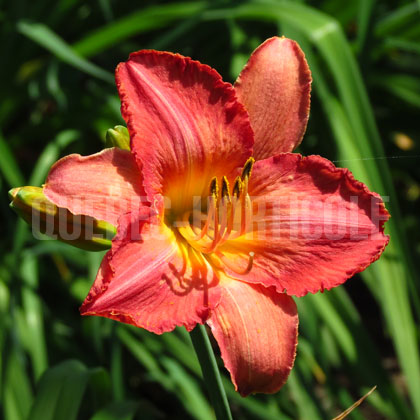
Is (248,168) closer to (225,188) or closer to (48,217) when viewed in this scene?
(225,188)

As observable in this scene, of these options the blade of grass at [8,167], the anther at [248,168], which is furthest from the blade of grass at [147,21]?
the anther at [248,168]

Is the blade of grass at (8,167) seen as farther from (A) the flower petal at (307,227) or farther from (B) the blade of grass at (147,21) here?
(A) the flower petal at (307,227)

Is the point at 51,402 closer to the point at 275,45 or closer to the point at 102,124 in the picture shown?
the point at 275,45

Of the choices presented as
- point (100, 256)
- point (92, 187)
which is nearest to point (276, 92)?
point (92, 187)

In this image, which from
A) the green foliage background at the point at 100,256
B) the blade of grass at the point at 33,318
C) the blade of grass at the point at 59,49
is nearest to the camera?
the green foliage background at the point at 100,256

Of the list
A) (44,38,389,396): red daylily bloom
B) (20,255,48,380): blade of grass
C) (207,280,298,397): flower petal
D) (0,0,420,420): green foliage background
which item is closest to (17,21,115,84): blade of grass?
(0,0,420,420): green foliage background

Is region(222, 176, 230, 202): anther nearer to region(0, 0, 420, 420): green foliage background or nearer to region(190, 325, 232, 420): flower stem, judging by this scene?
region(190, 325, 232, 420): flower stem

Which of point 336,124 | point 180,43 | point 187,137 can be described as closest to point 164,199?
point 187,137
